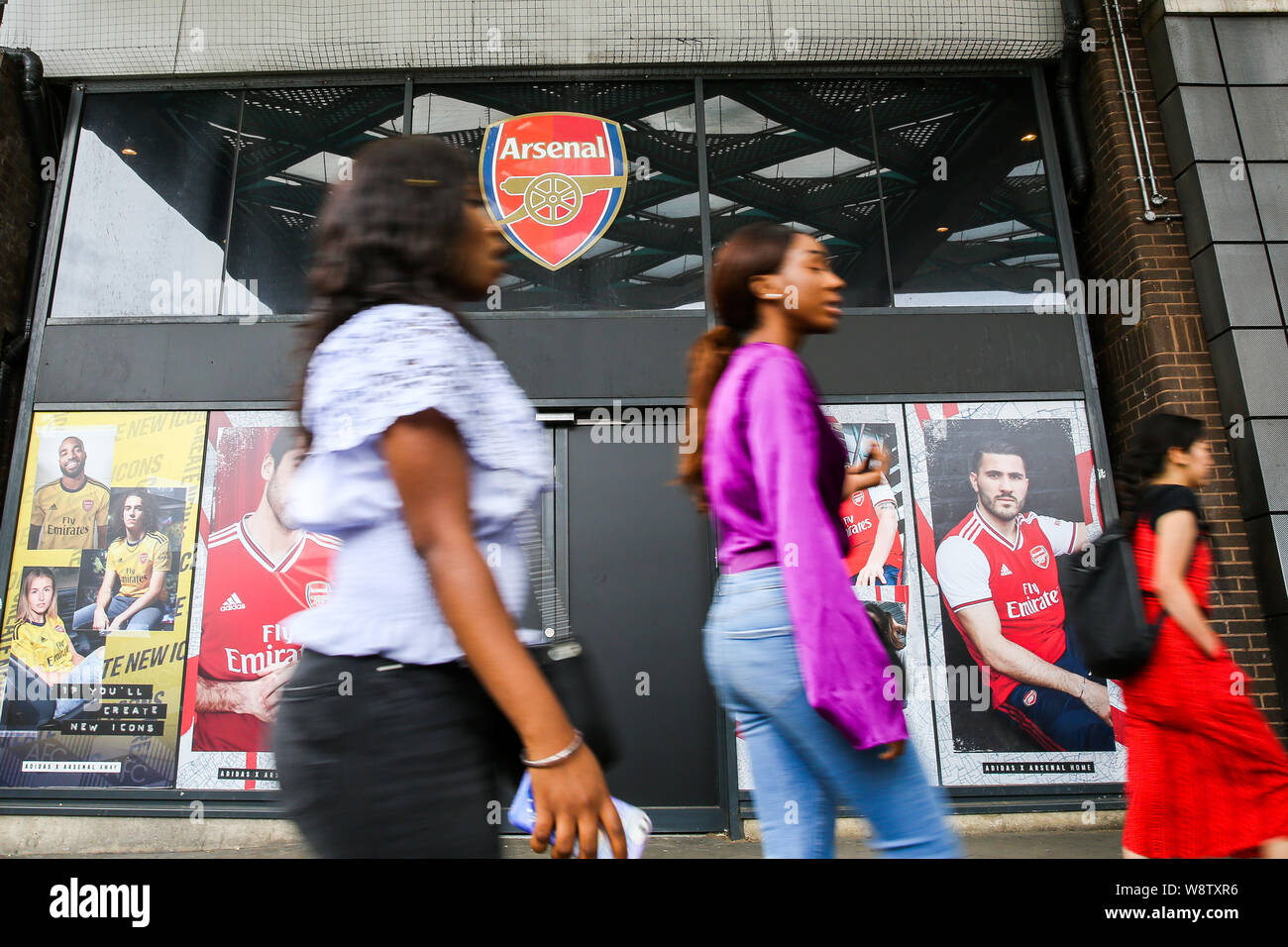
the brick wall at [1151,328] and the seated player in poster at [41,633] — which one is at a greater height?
the brick wall at [1151,328]

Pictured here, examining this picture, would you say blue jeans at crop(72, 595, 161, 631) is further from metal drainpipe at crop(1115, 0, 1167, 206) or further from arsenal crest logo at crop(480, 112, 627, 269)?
metal drainpipe at crop(1115, 0, 1167, 206)

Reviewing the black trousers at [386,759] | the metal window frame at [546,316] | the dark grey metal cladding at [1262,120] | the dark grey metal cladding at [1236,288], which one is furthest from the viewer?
the dark grey metal cladding at [1262,120]

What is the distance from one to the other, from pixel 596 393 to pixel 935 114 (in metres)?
3.89

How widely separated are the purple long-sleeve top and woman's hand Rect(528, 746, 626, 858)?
24.6 inches

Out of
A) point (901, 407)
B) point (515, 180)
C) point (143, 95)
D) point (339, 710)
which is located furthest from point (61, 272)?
point (339, 710)

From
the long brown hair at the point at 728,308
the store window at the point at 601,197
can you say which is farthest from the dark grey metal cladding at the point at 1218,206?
the long brown hair at the point at 728,308

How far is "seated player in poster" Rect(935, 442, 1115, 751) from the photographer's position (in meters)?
5.72

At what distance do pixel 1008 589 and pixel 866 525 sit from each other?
110 cm

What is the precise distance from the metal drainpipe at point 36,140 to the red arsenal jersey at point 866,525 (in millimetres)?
6621

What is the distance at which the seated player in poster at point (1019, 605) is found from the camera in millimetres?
5719

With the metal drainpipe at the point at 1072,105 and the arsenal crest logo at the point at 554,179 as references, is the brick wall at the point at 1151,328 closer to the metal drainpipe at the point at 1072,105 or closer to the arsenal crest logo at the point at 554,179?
the metal drainpipe at the point at 1072,105

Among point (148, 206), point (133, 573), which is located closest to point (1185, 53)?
point (148, 206)
